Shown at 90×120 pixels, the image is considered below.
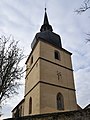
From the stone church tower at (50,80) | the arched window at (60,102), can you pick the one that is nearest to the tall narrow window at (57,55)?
the stone church tower at (50,80)

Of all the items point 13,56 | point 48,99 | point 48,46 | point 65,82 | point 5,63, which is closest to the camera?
point 5,63

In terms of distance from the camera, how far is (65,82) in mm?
18062

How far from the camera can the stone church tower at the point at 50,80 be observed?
15531mm

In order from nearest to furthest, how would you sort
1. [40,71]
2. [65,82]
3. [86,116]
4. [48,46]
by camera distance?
1. [86,116]
2. [40,71]
3. [65,82]
4. [48,46]

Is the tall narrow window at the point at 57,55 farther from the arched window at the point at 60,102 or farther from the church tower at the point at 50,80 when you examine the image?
the arched window at the point at 60,102

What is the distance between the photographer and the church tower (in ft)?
51.0

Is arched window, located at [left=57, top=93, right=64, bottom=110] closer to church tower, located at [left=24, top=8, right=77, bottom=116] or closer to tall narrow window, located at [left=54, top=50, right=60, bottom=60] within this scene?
church tower, located at [left=24, top=8, right=77, bottom=116]

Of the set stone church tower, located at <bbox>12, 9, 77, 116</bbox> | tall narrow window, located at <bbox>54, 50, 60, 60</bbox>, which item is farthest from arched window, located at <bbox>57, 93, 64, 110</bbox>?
tall narrow window, located at <bbox>54, 50, 60, 60</bbox>

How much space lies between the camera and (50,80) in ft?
55.5

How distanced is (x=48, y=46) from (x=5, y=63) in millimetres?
9233

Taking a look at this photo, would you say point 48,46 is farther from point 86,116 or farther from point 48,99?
point 86,116

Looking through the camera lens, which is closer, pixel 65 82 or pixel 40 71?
pixel 40 71

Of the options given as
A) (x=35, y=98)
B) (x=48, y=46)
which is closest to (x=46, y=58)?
(x=48, y=46)

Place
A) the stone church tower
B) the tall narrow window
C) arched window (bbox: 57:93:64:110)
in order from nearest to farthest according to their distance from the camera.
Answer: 1. the stone church tower
2. arched window (bbox: 57:93:64:110)
3. the tall narrow window
